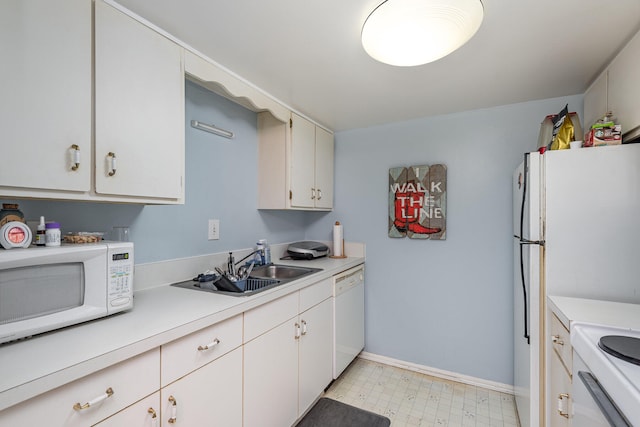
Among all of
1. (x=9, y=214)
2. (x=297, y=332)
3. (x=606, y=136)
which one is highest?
(x=606, y=136)

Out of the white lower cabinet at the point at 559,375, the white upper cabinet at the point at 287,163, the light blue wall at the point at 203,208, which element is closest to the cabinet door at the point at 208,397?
the light blue wall at the point at 203,208

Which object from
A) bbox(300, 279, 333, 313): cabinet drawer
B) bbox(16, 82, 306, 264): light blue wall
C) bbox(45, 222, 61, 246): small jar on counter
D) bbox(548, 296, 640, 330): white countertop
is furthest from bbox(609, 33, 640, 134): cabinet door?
bbox(45, 222, 61, 246): small jar on counter

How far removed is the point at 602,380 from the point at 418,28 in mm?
1293

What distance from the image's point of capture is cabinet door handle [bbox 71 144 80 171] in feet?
3.30

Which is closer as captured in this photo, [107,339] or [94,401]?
[94,401]

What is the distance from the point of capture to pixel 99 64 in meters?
1.08

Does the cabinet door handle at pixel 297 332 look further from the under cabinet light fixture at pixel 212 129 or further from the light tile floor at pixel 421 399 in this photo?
the under cabinet light fixture at pixel 212 129

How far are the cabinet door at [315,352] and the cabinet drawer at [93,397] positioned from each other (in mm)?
946

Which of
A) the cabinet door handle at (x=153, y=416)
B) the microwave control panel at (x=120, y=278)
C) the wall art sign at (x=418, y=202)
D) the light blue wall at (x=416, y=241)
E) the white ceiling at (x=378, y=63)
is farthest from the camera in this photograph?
the wall art sign at (x=418, y=202)

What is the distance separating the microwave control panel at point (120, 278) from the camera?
1.07 meters

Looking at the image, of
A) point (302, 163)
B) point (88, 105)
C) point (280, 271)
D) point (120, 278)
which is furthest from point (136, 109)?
point (280, 271)

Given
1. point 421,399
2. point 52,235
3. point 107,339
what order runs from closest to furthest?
point 107,339, point 52,235, point 421,399

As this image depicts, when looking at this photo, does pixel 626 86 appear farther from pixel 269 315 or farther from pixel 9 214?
pixel 9 214

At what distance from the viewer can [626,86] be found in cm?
140
